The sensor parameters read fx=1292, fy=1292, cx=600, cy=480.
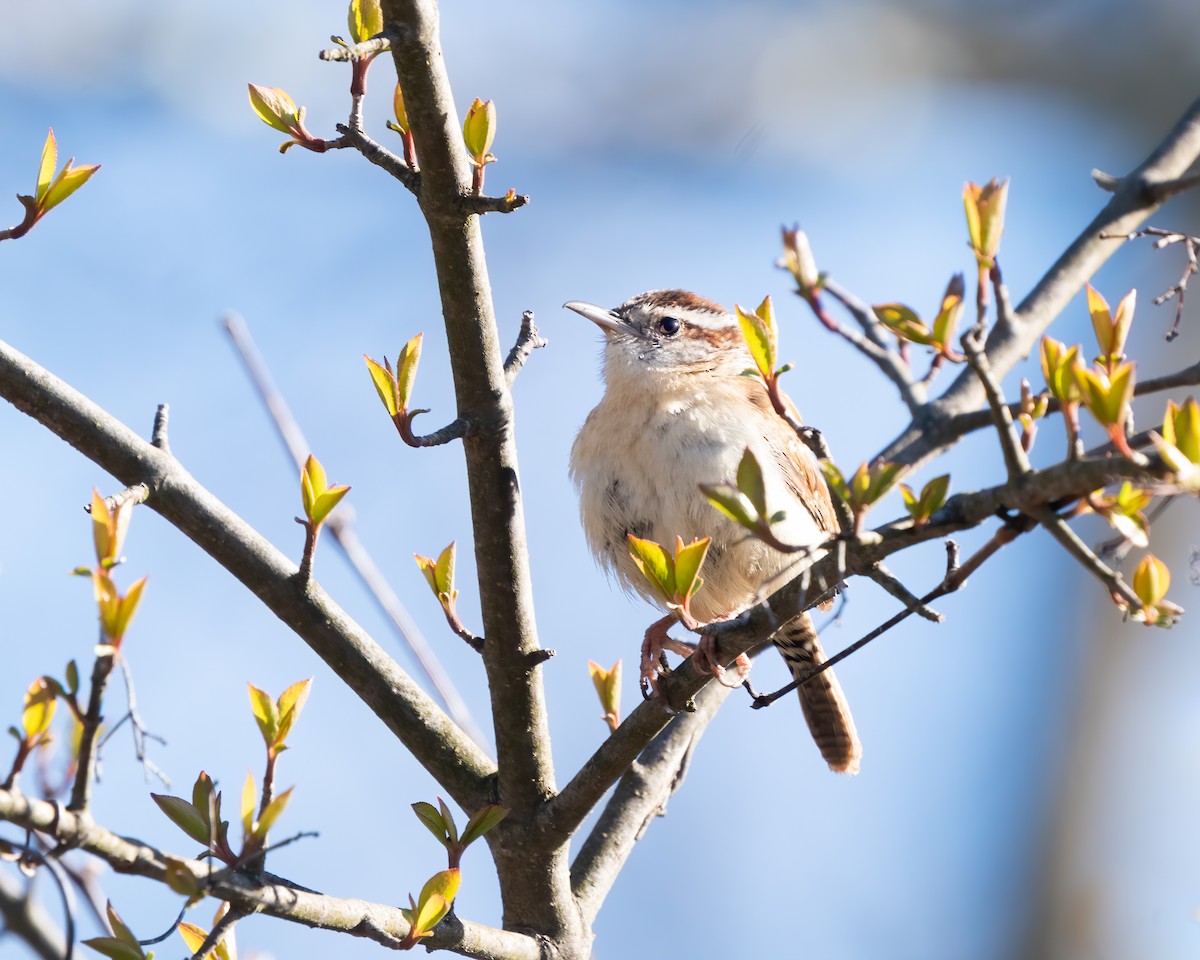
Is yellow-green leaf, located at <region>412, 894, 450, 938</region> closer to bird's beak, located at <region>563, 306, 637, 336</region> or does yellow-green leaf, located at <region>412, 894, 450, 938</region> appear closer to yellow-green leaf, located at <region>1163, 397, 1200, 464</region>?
yellow-green leaf, located at <region>1163, 397, 1200, 464</region>

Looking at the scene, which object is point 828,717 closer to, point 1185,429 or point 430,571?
point 430,571

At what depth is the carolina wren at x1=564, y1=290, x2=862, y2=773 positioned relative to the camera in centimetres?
359

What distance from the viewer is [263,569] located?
8.52 ft

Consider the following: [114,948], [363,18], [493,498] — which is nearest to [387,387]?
[493,498]

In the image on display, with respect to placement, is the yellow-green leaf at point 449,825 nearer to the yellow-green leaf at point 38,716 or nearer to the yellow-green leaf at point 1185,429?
the yellow-green leaf at point 38,716

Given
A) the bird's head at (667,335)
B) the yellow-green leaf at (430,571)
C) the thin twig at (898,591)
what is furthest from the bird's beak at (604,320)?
the thin twig at (898,591)

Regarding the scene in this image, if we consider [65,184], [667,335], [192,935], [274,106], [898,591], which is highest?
[667,335]

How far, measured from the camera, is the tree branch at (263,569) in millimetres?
2424

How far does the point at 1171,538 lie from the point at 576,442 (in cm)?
389

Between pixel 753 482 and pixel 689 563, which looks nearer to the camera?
pixel 753 482

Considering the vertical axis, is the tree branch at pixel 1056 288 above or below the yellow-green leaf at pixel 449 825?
above

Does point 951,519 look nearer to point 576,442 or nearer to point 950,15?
point 576,442

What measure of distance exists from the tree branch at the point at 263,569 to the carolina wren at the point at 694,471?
0.70 meters

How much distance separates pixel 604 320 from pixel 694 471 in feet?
3.82
